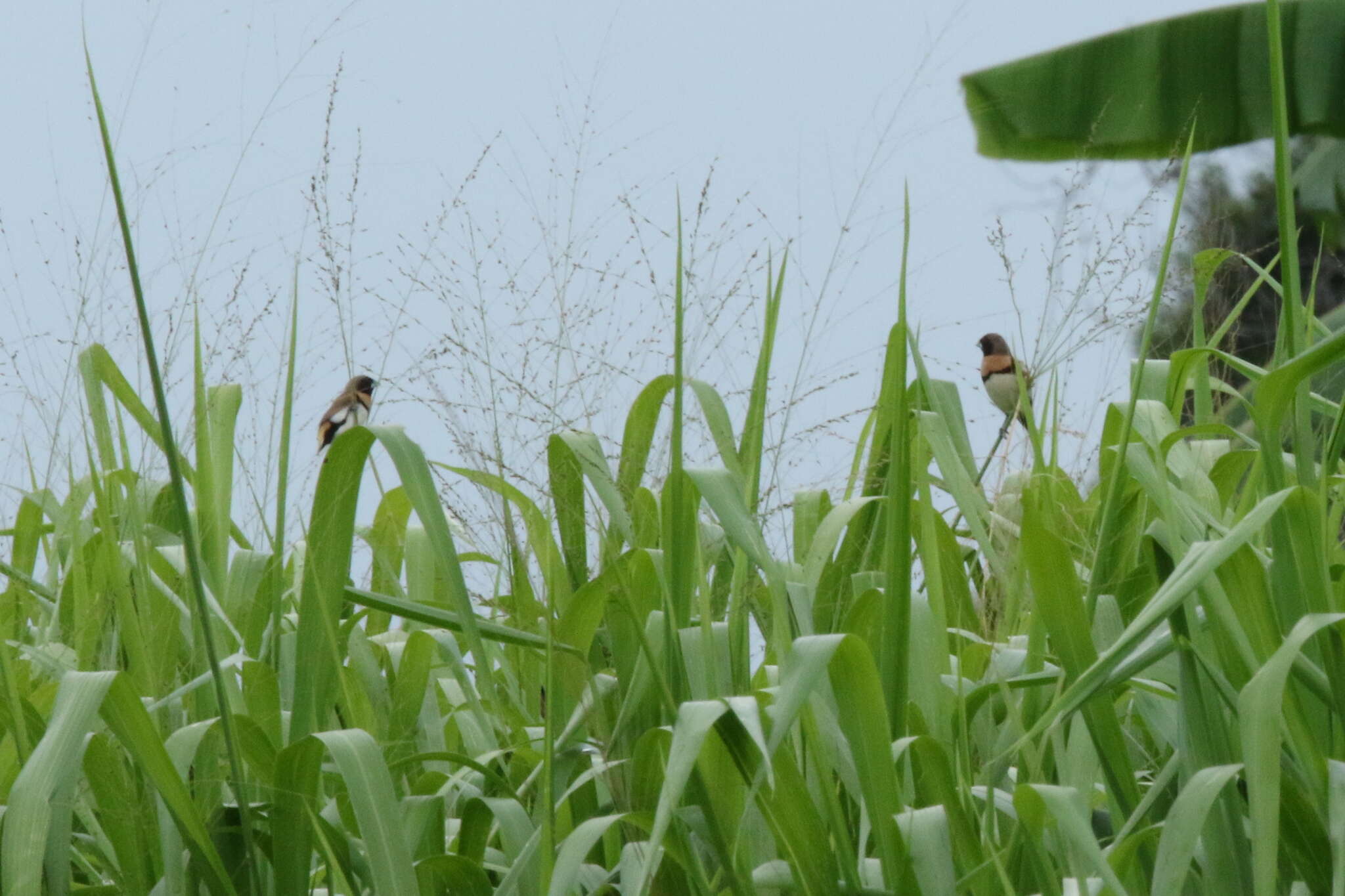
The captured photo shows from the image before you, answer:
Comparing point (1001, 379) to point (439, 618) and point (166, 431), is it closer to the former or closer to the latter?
point (439, 618)

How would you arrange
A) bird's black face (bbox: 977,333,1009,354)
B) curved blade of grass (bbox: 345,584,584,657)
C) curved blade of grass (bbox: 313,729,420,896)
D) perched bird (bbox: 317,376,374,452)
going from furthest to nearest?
bird's black face (bbox: 977,333,1009,354) → perched bird (bbox: 317,376,374,452) → curved blade of grass (bbox: 345,584,584,657) → curved blade of grass (bbox: 313,729,420,896)

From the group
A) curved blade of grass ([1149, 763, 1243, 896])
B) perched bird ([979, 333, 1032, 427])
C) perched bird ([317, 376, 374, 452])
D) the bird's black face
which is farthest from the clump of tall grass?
the bird's black face

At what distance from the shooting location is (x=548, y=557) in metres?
0.93

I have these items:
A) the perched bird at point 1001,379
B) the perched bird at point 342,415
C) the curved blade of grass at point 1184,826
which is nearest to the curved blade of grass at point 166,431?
the curved blade of grass at point 1184,826

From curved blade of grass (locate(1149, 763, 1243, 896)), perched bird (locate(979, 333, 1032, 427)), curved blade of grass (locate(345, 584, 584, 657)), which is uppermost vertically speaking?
perched bird (locate(979, 333, 1032, 427))

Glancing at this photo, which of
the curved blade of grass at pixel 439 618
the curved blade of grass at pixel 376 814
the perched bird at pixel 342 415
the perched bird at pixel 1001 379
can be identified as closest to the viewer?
the curved blade of grass at pixel 376 814

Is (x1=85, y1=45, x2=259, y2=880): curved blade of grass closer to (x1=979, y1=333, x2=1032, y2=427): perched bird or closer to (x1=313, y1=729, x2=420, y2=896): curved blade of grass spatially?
(x1=313, y1=729, x2=420, y2=896): curved blade of grass

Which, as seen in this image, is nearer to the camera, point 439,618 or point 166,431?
point 166,431

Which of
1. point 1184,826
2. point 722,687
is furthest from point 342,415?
point 1184,826

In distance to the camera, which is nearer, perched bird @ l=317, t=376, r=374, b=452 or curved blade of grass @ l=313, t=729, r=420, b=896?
curved blade of grass @ l=313, t=729, r=420, b=896

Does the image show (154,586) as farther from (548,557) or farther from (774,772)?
(774,772)

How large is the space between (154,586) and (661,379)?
1.72 feet

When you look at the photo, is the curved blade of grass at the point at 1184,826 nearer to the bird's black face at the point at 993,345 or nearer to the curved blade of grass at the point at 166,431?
the curved blade of grass at the point at 166,431

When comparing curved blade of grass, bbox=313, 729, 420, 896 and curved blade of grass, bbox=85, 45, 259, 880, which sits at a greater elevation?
curved blade of grass, bbox=85, 45, 259, 880
